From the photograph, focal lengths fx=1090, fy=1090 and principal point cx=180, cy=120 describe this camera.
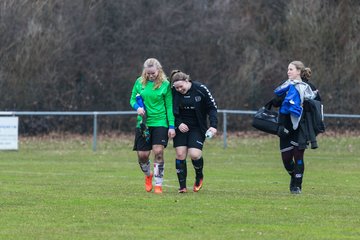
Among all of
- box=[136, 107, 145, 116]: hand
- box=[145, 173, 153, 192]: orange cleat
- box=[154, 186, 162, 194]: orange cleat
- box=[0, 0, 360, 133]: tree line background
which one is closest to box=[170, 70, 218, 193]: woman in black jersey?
box=[154, 186, 162, 194]: orange cleat

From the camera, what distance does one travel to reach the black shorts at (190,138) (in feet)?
51.9

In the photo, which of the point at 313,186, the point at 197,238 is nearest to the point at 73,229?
the point at 197,238

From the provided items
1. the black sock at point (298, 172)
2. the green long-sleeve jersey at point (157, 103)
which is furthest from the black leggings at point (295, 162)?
the green long-sleeve jersey at point (157, 103)

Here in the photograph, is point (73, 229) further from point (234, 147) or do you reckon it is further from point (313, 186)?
point (234, 147)

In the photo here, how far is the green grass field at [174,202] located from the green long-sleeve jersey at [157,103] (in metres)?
1.09

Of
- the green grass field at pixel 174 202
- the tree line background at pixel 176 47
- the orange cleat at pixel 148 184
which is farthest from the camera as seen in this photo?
the tree line background at pixel 176 47

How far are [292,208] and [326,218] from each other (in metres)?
1.04

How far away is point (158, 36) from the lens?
39.6 metres

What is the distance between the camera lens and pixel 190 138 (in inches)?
622

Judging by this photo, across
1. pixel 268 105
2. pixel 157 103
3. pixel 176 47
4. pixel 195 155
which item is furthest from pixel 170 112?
pixel 176 47

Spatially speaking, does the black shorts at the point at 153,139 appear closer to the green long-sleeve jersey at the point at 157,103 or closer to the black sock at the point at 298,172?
the green long-sleeve jersey at the point at 157,103

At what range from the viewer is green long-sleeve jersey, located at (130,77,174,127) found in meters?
15.8

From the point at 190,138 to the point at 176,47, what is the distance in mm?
23905

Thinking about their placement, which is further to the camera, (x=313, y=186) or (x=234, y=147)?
(x=234, y=147)
